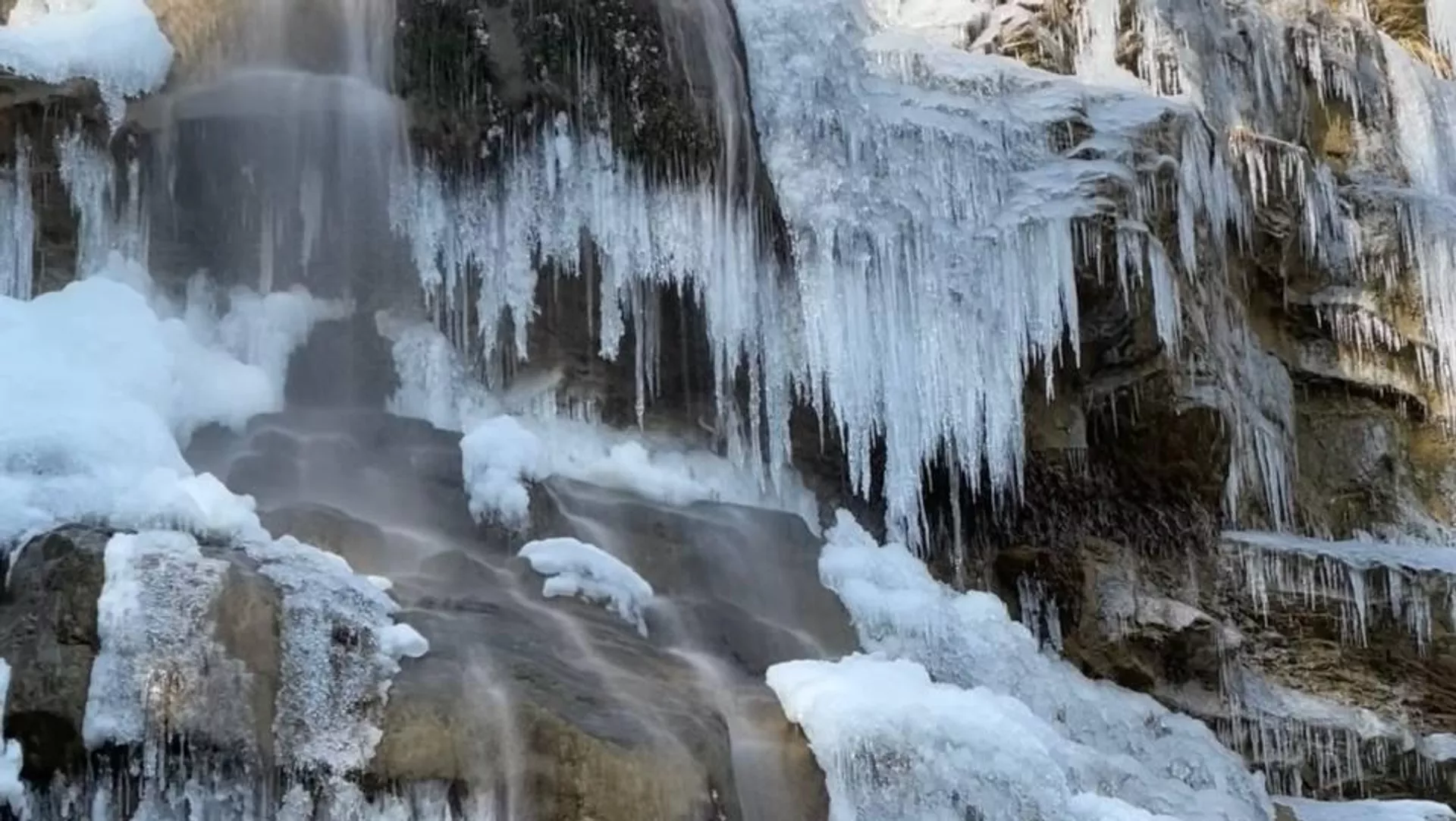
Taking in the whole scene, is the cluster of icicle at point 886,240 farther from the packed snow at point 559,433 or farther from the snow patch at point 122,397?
the snow patch at point 122,397

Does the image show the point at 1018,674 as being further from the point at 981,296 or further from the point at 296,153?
the point at 296,153

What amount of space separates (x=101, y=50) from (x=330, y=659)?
4336mm

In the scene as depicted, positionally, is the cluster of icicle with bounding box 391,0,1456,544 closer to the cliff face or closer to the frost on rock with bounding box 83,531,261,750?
the cliff face

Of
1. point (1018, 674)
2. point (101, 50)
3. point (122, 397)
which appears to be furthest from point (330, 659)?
point (1018, 674)

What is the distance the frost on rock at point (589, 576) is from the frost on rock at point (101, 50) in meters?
3.34

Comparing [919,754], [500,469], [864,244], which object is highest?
[864,244]

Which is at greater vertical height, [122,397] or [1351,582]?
[122,397]

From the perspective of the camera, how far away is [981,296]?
10.0 metres

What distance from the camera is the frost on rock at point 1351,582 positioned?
36.9 ft

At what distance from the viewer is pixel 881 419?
32.7ft

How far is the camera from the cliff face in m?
9.44

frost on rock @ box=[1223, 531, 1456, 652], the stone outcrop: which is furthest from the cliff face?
the stone outcrop

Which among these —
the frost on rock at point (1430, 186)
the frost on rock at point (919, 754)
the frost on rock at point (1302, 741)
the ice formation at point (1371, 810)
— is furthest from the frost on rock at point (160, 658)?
the frost on rock at point (1430, 186)

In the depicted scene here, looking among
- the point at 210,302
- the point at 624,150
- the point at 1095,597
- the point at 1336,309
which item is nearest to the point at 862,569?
the point at 1095,597
